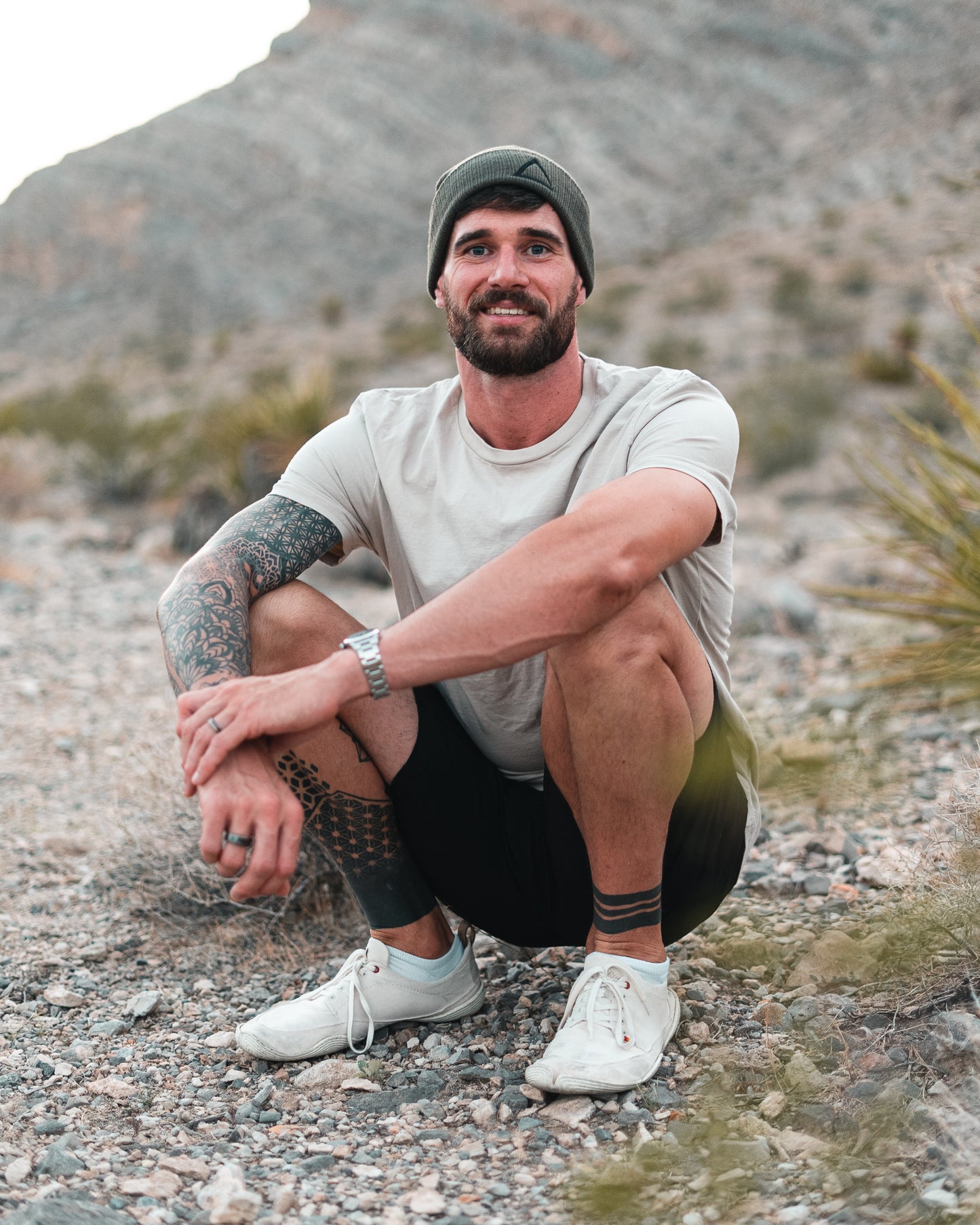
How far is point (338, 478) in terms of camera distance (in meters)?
2.27

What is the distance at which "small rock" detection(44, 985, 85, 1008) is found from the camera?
7.53 ft

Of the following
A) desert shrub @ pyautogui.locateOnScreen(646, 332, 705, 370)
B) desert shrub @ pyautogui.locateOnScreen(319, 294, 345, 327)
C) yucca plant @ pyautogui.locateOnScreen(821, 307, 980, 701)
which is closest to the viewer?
yucca plant @ pyautogui.locateOnScreen(821, 307, 980, 701)

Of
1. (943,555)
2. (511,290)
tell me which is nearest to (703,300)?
(943,555)

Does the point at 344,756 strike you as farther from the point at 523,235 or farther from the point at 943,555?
the point at 943,555

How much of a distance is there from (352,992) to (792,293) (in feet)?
68.5

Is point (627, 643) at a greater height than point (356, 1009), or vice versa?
point (627, 643)

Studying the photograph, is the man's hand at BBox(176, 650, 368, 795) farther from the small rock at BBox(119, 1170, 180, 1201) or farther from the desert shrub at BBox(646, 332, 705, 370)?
the desert shrub at BBox(646, 332, 705, 370)

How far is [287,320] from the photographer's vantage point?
107 ft

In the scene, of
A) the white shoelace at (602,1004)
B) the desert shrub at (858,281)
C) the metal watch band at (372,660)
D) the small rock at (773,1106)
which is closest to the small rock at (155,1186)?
the white shoelace at (602,1004)

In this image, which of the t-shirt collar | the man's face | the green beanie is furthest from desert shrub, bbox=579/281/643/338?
the t-shirt collar

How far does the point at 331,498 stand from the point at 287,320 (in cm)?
3188

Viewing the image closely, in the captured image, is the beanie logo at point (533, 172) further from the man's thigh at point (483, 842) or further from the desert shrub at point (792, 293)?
the desert shrub at point (792, 293)

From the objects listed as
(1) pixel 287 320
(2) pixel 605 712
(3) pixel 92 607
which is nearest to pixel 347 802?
(2) pixel 605 712

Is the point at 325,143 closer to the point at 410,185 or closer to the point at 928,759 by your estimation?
the point at 410,185
